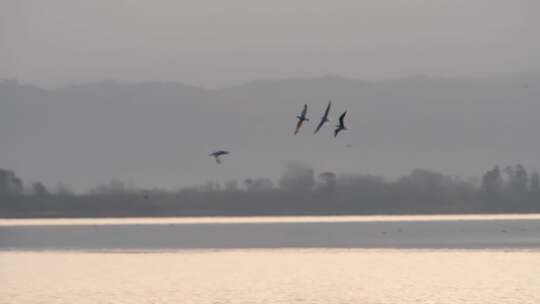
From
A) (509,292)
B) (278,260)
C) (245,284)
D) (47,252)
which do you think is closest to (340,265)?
(278,260)

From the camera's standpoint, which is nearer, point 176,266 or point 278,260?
point 176,266

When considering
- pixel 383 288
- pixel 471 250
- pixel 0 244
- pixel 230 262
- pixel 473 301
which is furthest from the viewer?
pixel 0 244

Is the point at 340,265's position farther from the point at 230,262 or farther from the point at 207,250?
the point at 207,250

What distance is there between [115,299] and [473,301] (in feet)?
37.9

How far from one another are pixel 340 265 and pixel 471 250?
37.3ft

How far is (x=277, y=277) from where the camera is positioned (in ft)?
130

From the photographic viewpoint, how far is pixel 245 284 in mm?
37344

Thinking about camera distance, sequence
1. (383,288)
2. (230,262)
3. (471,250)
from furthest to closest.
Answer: (471,250)
(230,262)
(383,288)

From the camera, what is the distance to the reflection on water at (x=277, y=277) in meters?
33.6

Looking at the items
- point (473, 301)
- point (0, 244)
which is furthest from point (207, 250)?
point (473, 301)

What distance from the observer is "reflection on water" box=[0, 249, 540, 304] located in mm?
33562

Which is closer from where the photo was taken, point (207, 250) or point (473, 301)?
point (473, 301)

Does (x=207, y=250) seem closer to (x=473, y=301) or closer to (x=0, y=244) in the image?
(x=0, y=244)

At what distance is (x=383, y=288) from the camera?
118 ft
